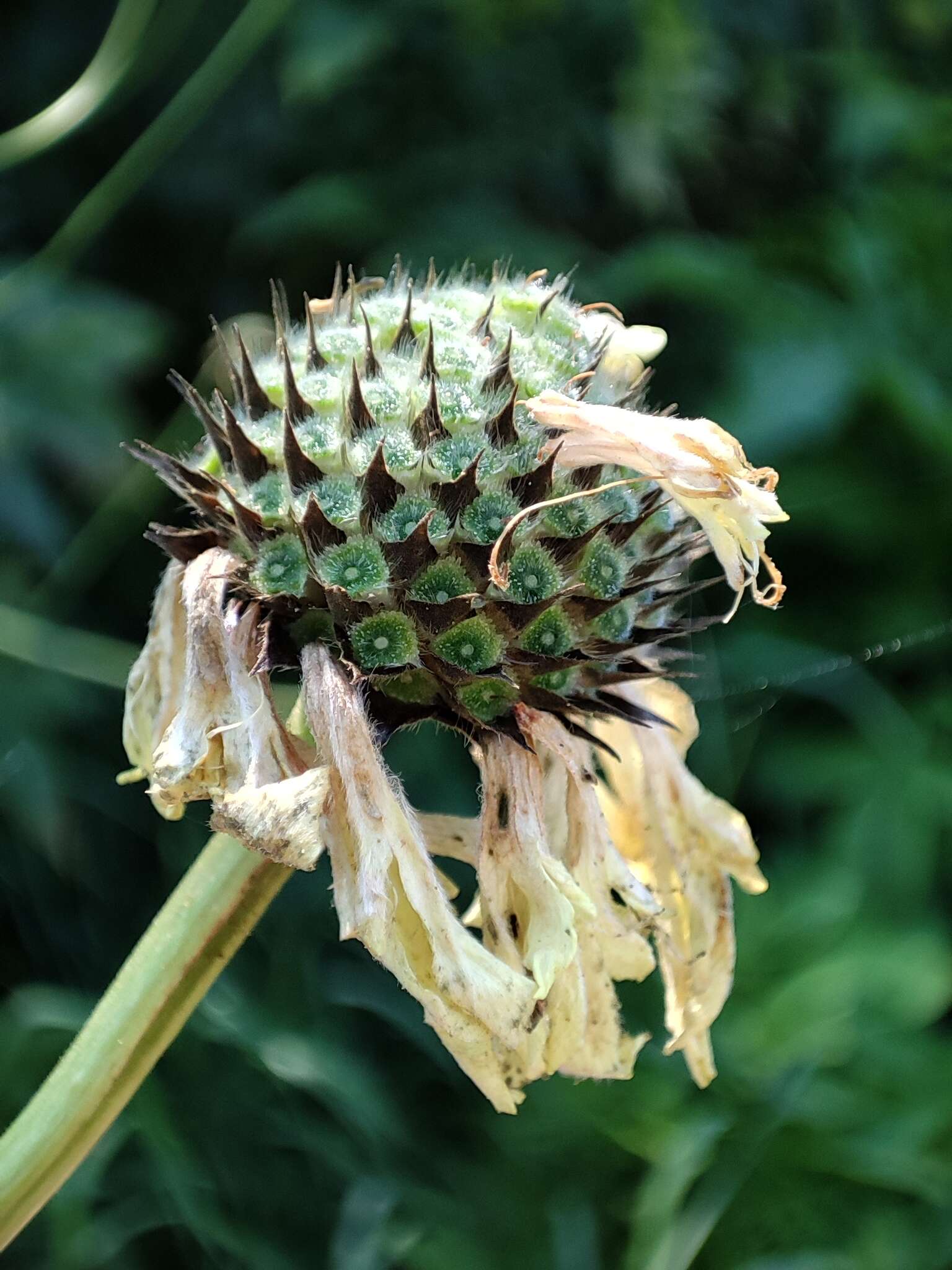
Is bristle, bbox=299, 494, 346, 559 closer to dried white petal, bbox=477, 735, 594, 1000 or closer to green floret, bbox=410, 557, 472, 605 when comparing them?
green floret, bbox=410, 557, 472, 605

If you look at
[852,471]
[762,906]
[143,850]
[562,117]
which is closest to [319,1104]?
[143,850]

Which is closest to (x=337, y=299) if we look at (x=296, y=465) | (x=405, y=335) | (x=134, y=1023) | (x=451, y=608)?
(x=405, y=335)

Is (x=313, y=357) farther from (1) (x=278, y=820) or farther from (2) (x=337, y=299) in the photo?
(1) (x=278, y=820)

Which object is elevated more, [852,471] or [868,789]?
[852,471]

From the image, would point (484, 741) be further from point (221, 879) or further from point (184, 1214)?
point (184, 1214)

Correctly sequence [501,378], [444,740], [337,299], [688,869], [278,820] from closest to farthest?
1. [278,820]
2. [501,378]
3. [337,299]
4. [688,869]
5. [444,740]
